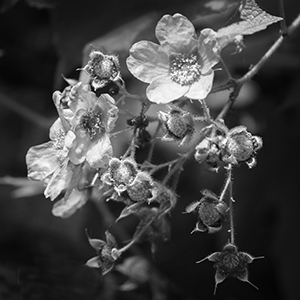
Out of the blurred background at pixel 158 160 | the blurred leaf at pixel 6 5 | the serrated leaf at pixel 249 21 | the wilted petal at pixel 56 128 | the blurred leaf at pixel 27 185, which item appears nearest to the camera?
the serrated leaf at pixel 249 21

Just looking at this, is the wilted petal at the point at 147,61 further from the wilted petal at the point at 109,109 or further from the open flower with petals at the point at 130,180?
the open flower with petals at the point at 130,180

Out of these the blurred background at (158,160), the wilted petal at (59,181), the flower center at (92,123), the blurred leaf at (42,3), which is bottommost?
the blurred background at (158,160)

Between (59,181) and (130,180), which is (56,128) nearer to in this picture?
(59,181)

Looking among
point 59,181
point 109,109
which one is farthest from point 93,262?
point 109,109

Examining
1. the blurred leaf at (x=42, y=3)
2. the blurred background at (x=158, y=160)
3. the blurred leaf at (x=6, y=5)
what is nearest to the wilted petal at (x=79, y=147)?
the blurred background at (x=158, y=160)

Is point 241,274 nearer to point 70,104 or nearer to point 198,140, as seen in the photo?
point 198,140

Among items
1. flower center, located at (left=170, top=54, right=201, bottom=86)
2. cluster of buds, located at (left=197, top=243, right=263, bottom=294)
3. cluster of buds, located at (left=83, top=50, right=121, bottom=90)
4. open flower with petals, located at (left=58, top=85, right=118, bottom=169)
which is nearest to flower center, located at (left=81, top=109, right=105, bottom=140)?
open flower with petals, located at (left=58, top=85, right=118, bottom=169)
